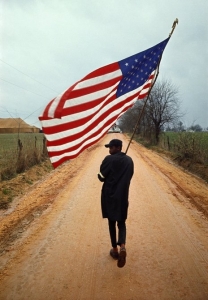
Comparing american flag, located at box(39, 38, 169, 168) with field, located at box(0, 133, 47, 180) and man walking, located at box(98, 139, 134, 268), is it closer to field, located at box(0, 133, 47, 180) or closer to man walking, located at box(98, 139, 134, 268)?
man walking, located at box(98, 139, 134, 268)

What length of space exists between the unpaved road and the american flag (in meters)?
1.67

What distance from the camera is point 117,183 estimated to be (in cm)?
396

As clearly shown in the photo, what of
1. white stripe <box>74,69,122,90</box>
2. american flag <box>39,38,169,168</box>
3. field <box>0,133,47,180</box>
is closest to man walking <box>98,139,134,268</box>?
american flag <box>39,38,169,168</box>

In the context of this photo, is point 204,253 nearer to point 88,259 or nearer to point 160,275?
point 160,275

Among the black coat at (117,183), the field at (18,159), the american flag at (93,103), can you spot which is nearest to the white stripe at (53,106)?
the american flag at (93,103)

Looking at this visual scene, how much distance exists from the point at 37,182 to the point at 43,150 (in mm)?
5164

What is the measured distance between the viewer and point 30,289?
3.46 m

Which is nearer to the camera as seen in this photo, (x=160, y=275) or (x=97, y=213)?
(x=160, y=275)

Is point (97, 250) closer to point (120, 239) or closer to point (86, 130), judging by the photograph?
point (120, 239)

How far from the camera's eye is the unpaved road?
11.3 ft

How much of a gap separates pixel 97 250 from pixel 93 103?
2.61 m

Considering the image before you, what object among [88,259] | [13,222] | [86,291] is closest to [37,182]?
[13,222]

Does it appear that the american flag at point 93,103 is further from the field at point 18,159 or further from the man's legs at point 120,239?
the field at point 18,159

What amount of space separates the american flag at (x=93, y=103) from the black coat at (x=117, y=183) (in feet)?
2.10
